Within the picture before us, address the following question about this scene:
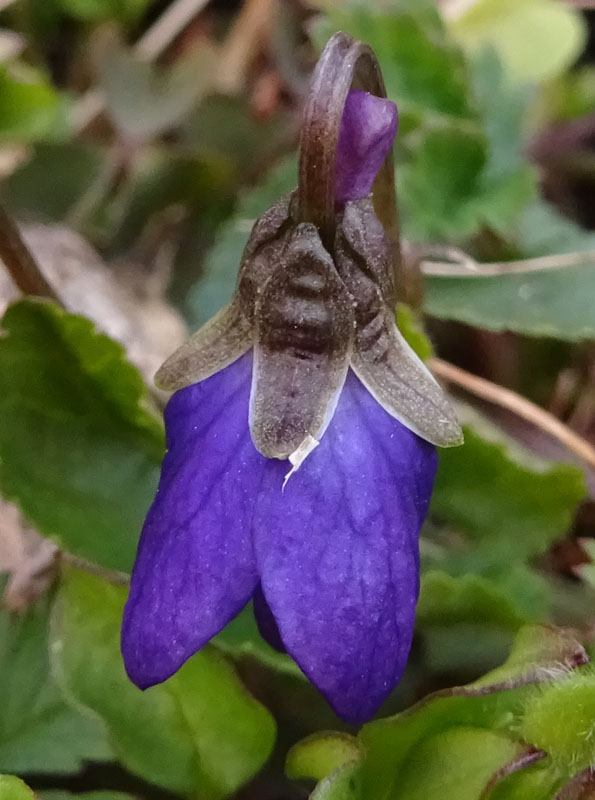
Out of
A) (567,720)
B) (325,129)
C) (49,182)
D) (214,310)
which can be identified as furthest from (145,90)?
(567,720)

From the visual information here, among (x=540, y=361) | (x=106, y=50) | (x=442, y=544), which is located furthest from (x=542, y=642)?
(x=106, y=50)

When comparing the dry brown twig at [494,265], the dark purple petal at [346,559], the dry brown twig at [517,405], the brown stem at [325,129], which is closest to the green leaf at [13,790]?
the dark purple petal at [346,559]

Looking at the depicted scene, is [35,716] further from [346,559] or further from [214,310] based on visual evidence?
[214,310]

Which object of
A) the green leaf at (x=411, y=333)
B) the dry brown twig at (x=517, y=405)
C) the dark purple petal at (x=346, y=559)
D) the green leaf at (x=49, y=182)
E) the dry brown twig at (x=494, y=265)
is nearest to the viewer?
the dark purple petal at (x=346, y=559)

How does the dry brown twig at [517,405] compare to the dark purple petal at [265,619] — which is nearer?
the dark purple petal at [265,619]

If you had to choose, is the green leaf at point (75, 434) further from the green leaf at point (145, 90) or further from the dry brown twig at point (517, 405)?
the green leaf at point (145, 90)

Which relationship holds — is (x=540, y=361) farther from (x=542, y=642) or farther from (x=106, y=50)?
(x=106, y=50)

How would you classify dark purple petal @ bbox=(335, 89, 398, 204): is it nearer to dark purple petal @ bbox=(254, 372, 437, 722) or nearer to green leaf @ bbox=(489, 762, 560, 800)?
dark purple petal @ bbox=(254, 372, 437, 722)

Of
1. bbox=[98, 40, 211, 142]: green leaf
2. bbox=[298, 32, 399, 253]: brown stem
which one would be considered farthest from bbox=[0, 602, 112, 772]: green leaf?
bbox=[98, 40, 211, 142]: green leaf
